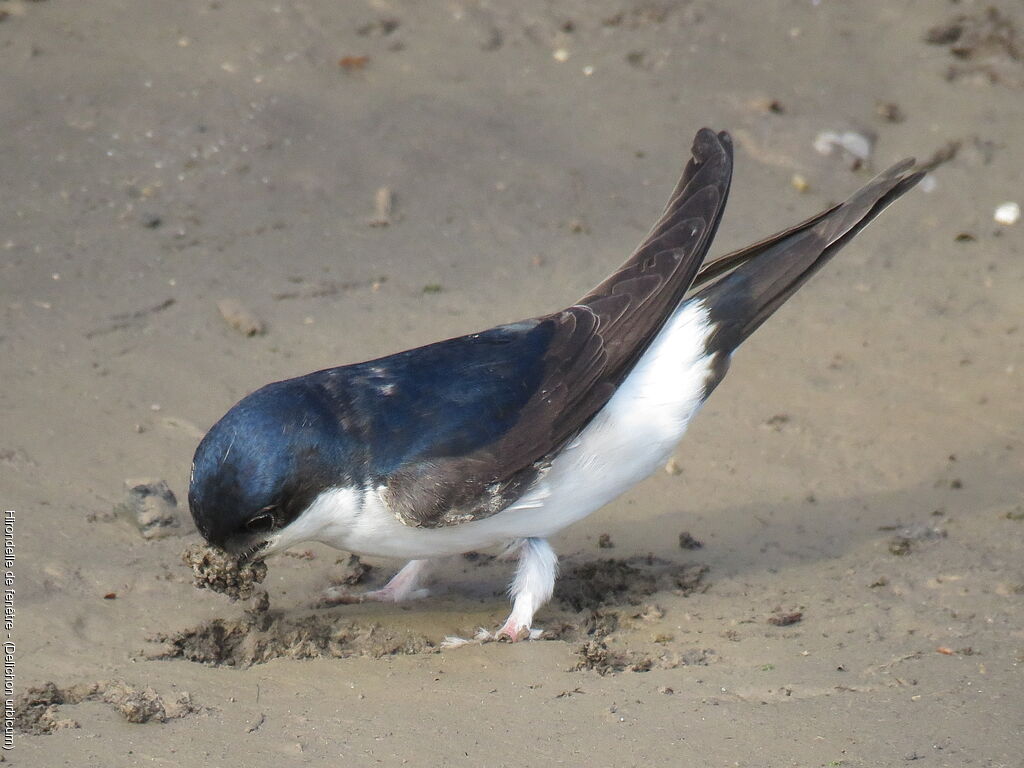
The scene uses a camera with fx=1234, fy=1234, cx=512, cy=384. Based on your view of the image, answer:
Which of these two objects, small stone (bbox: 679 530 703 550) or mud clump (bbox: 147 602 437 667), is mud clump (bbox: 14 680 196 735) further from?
small stone (bbox: 679 530 703 550)

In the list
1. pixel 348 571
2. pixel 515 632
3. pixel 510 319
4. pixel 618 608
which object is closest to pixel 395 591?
pixel 348 571

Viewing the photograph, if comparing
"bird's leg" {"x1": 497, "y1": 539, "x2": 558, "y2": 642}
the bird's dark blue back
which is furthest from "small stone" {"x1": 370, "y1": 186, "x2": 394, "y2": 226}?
"bird's leg" {"x1": 497, "y1": 539, "x2": 558, "y2": 642}

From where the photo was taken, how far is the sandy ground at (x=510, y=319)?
3.48 m

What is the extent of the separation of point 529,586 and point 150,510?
1.39 metres

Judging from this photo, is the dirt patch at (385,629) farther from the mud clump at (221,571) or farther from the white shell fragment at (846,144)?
the white shell fragment at (846,144)

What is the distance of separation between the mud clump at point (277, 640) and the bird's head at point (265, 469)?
39 centimetres

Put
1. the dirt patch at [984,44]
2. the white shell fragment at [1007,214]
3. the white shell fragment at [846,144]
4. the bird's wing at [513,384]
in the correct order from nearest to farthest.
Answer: the bird's wing at [513,384] < the white shell fragment at [1007,214] < the white shell fragment at [846,144] < the dirt patch at [984,44]

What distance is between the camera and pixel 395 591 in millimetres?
4422

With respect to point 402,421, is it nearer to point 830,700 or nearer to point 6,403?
point 830,700

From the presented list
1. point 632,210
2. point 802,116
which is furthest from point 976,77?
point 632,210

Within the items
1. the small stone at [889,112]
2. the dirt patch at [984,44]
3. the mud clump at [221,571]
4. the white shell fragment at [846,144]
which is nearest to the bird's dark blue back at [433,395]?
the mud clump at [221,571]

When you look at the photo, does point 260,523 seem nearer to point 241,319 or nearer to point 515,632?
point 515,632

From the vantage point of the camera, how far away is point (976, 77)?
8227 millimetres

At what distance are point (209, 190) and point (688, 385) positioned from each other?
10.9 ft
